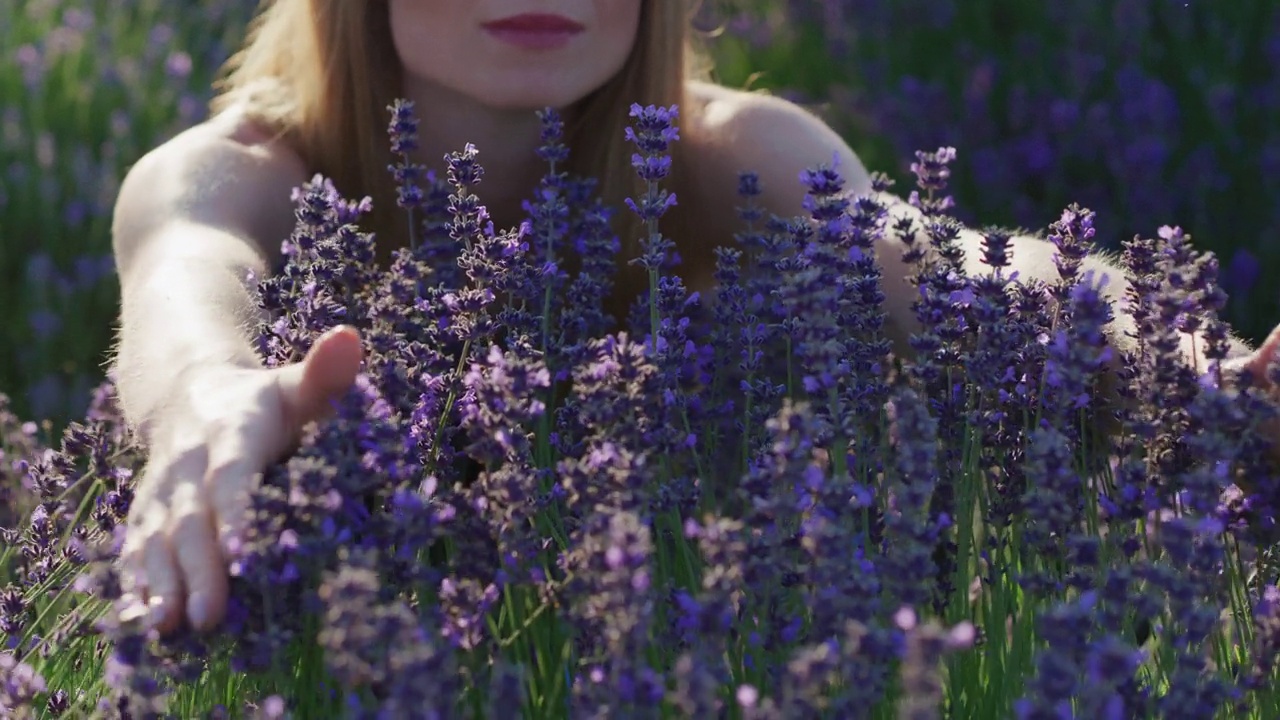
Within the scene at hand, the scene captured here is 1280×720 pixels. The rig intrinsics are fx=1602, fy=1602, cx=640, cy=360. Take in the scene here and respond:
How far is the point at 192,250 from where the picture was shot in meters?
2.69

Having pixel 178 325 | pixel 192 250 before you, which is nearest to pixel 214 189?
pixel 192 250

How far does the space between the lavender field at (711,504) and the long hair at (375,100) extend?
0.37 metres

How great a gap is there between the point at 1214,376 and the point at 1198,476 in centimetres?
34

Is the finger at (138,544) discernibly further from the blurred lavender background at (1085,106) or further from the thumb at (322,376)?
the blurred lavender background at (1085,106)

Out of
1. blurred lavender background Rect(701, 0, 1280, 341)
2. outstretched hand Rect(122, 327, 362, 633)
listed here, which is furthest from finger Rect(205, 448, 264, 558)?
blurred lavender background Rect(701, 0, 1280, 341)

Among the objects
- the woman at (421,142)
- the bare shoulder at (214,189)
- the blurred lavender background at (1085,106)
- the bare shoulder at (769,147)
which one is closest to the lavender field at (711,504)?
the woman at (421,142)

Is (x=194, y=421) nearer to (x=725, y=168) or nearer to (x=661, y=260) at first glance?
(x=661, y=260)

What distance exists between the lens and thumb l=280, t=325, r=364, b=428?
166cm

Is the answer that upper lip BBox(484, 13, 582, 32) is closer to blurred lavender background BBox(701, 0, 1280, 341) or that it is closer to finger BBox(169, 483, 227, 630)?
finger BBox(169, 483, 227, 630)

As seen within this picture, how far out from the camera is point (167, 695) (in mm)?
1821

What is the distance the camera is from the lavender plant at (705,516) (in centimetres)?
142

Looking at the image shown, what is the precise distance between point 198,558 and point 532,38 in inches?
62.7

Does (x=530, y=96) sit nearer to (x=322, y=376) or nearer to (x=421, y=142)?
(x=421, y=142)

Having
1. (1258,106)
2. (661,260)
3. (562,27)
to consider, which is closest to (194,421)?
(661,260)
